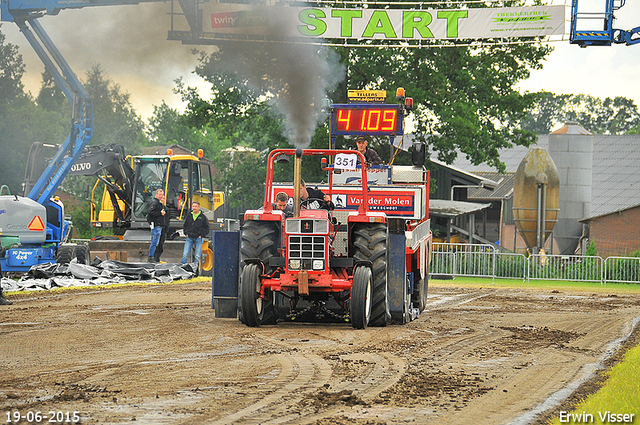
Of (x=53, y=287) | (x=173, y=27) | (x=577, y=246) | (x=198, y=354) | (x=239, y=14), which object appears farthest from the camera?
(x=577, y=246)

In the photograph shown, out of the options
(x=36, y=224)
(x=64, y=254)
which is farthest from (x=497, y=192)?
(x=36, y=224)

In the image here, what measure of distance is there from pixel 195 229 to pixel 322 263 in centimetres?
1112

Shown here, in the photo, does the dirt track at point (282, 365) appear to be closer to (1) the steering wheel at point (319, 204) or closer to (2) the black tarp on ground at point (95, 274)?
(1) the steering wheel at point (319, 204)

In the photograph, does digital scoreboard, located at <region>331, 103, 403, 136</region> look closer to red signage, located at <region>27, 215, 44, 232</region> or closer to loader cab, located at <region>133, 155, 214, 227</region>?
red signage, located at <region>27, 215, 44, 232</region>

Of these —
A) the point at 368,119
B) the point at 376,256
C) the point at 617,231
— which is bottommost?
the point at 376,256

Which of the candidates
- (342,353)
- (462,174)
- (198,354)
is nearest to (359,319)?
(342,353)

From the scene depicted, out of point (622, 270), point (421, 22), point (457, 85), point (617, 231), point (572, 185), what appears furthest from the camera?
point (617, 231)

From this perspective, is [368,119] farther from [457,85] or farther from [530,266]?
[457,85]

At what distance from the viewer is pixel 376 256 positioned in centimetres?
1095

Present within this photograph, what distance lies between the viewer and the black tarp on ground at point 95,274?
17.2 meters

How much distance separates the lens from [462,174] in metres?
44.0

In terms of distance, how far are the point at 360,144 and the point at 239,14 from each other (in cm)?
917

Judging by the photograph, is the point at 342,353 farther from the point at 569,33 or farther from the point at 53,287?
the point at 569,33

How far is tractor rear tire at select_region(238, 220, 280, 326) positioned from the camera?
1104cm
